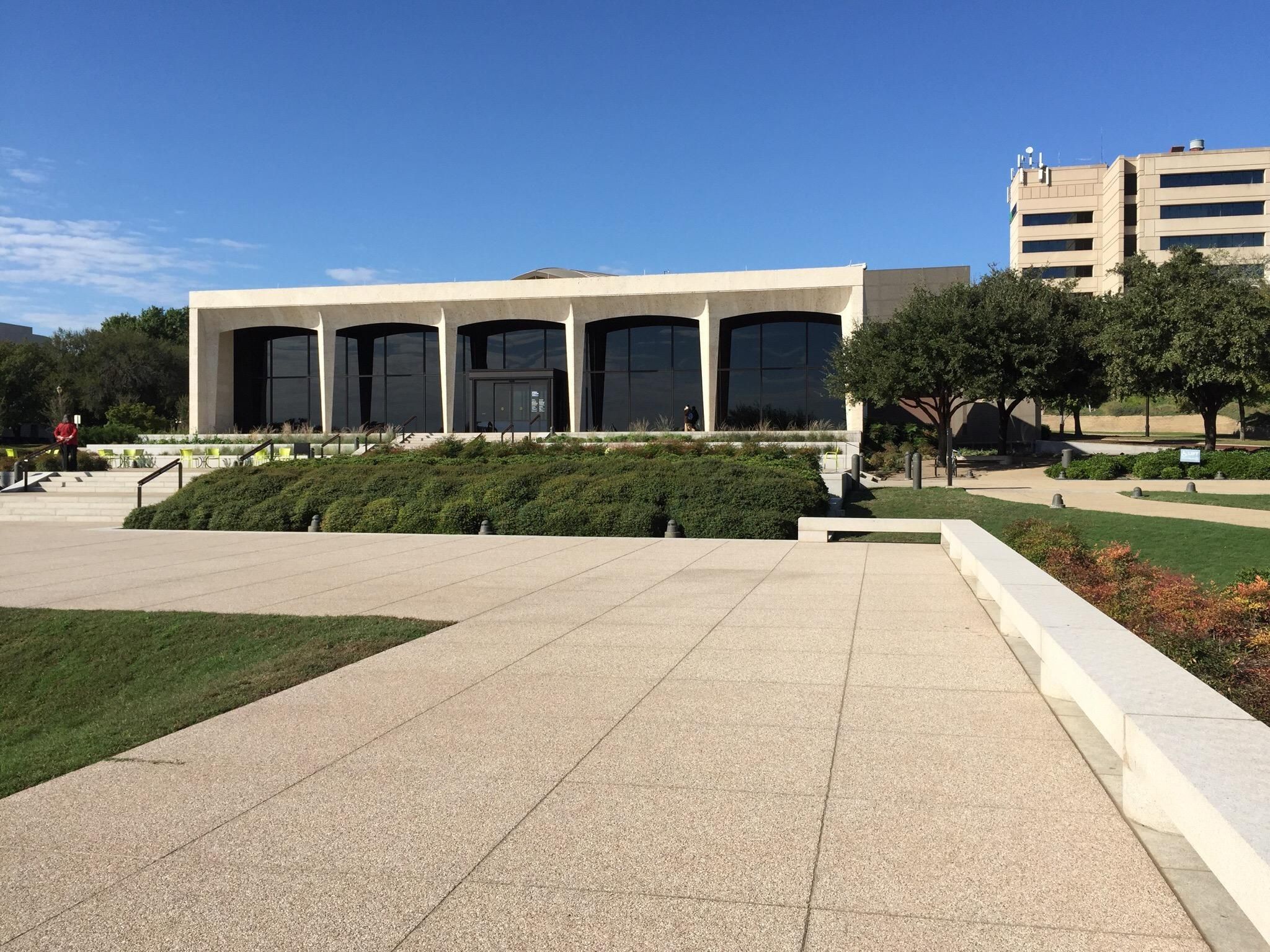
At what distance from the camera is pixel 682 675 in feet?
21.3

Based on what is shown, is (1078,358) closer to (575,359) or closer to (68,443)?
(575,359)

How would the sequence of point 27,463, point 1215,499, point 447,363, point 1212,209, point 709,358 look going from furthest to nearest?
point 1212,209 < point 447,363 < point 709,358 < point 27,463 < point 1215,499

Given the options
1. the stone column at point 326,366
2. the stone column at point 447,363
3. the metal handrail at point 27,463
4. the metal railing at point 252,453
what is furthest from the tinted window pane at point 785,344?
the metal handrail at point 27,463

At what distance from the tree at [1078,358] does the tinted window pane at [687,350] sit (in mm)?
14735

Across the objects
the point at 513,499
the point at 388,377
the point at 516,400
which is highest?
the point at 388,377

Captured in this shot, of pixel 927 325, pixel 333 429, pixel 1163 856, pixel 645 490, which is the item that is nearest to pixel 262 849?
pixel 1163 856

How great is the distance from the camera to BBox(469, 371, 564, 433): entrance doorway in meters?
42.6

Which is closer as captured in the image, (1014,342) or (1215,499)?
(1215,499)

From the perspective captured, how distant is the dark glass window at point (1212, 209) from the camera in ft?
262

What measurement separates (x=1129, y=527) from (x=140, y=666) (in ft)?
51.9

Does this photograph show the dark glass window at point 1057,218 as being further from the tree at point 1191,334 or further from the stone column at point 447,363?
the stone column at point 447,363

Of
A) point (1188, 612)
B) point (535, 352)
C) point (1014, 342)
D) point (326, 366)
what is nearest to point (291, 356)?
point (326, 366)

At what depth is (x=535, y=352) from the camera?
44.0m

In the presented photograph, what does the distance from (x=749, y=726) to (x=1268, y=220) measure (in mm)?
94580
